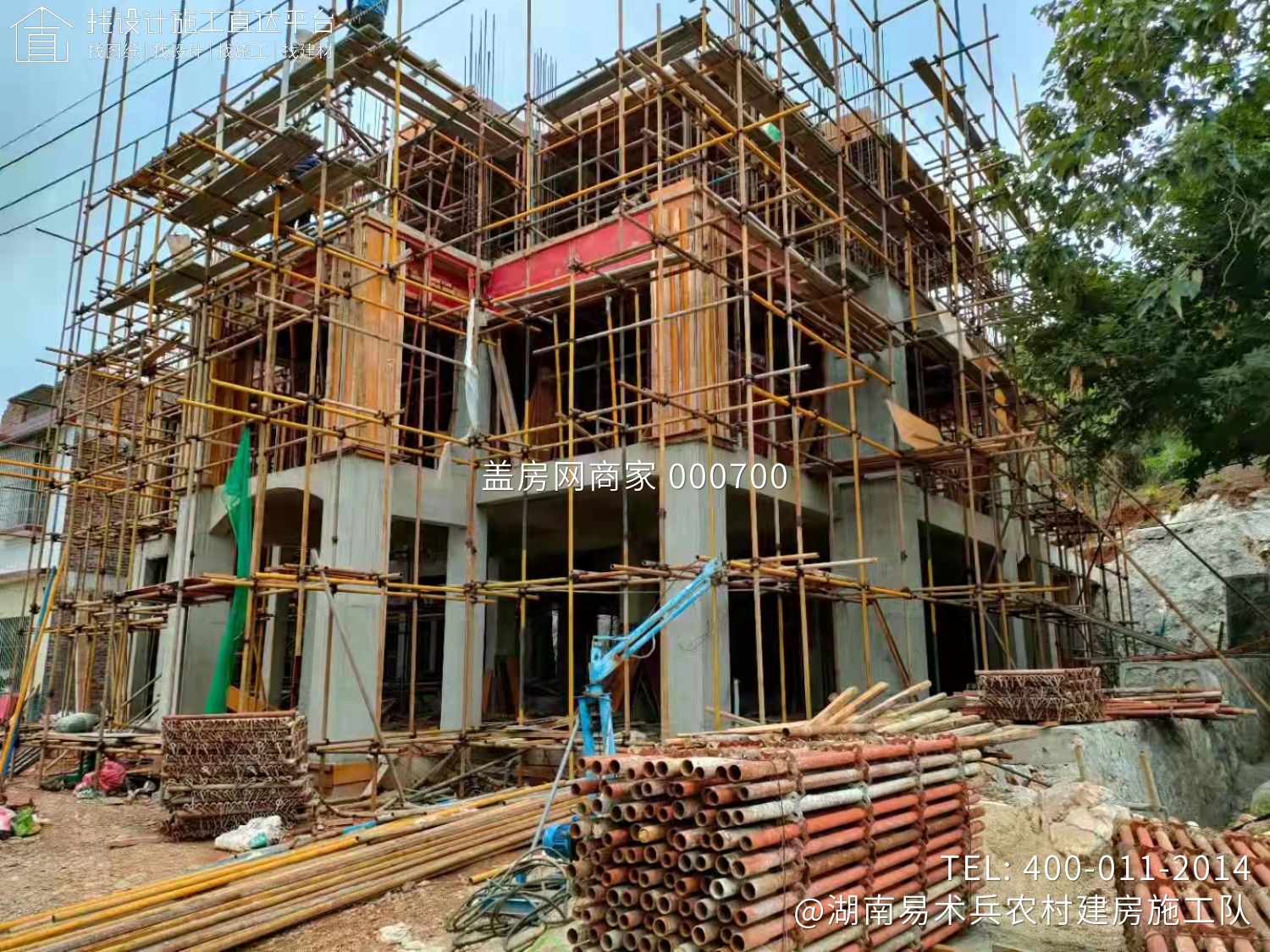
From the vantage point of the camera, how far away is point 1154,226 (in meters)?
10.4

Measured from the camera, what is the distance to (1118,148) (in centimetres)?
1025

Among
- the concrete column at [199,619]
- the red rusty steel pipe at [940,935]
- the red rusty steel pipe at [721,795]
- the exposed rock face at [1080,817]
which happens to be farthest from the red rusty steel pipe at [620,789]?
the concrete column at [199,619]

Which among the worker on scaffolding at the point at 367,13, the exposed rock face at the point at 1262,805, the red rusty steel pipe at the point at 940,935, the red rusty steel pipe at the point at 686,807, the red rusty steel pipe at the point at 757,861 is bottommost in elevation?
the red rusty steel pipe at the point at 940,935

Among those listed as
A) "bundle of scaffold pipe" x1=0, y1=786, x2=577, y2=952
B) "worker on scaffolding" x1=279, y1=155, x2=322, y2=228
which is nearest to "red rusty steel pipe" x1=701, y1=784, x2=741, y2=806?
"bundle of scaffold pipe" x1=0, y1=786, x2=577, y2=952

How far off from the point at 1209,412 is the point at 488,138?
1163 centimetres

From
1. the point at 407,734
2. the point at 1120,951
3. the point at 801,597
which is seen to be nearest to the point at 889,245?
the point at 801,597

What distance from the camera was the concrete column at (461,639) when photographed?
1234 cm

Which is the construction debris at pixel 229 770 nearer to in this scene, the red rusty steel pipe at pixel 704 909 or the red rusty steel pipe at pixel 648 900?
the red rusty steel pipe at pixel 648 900

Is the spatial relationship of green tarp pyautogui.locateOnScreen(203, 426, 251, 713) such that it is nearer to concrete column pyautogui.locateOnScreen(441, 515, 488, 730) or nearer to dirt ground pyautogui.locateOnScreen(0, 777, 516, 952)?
dirt ground pyautogui.locateOnScreen(0, 777, 516, 952)

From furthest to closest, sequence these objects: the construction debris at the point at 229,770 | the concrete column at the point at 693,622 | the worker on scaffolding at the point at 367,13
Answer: the worker on scaffolding at the point at 367,13, the concrete column at the point at 693,622, the construction debris at the point at 229,770

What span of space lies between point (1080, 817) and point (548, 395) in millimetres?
9939

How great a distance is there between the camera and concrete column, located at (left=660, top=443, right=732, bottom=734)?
10.7 metres

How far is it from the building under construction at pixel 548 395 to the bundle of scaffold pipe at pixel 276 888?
7.62 ft

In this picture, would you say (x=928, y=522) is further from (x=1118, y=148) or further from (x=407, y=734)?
(x=407, y=734)
